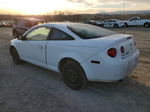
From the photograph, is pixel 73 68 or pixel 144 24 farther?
pixel 144 24

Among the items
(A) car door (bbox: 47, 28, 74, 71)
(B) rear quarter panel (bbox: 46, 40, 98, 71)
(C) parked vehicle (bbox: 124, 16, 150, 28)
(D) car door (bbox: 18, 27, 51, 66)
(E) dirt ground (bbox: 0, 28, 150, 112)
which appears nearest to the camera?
(E) dirt ground (bbox: 0, 28, 150, 112)

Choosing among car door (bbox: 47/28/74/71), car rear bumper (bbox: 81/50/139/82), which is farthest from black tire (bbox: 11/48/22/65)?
car rear bumper (bbox: 81/50/139/82)

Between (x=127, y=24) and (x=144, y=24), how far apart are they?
3.08 meters

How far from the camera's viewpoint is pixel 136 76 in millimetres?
4934

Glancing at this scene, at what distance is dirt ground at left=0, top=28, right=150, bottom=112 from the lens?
3.38 m

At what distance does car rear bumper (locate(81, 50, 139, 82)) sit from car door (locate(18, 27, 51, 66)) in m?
1.51

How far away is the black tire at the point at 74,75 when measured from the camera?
3.87 metres

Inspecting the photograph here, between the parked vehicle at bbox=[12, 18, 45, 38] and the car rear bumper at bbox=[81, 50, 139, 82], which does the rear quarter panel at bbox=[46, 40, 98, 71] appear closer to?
the car rear bumper at bbox=[81, 50, 139, 82]

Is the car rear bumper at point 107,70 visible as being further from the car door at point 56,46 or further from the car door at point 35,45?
the car door at point 35,45

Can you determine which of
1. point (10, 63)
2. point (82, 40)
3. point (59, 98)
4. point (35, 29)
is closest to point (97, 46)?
point (82, 40)

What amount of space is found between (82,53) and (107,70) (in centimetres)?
64

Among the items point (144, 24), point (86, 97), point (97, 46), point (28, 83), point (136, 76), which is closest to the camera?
point (97, 46)

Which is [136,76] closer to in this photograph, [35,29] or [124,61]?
[124,61]

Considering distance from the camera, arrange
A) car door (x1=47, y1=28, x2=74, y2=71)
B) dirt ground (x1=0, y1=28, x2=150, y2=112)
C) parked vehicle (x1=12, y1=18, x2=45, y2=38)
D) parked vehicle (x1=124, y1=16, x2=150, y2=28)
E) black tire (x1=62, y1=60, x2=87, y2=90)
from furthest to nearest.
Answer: parked vehicle (x1=124, y1=16, x2=150, y2=28) → parked vehicle (x1=12, y1=18, x2=45, y2=38) → car door (x1=47, y1=28, x2=74, y2=71) → black tire (x1=62, y1=60, x2=87, y2=90) → dirt ground (x1=0, y1=28, x2=150, y2=112)
